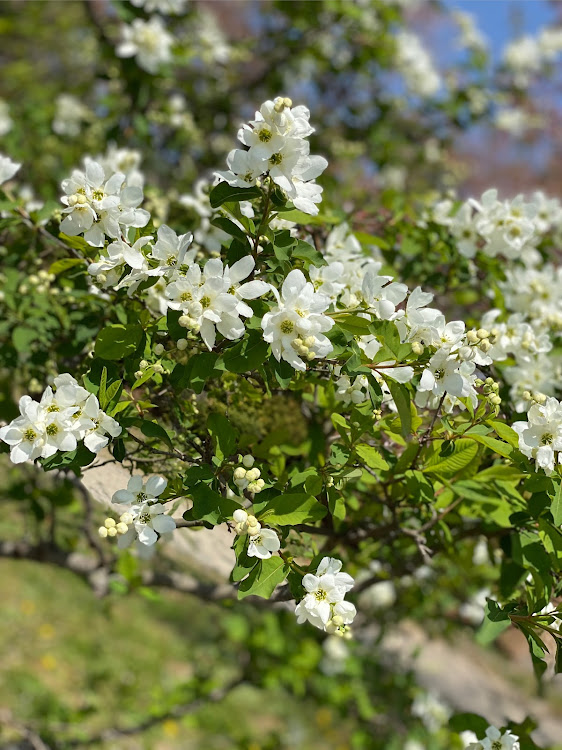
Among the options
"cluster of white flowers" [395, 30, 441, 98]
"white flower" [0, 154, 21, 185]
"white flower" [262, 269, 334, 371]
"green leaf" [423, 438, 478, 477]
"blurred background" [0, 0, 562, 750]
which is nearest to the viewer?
"white flower" [262, 269, 334, 371]

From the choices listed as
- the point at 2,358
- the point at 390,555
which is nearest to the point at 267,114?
the point at 2,358

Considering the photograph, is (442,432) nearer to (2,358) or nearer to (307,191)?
(307,191)

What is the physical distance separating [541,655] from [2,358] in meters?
1.31

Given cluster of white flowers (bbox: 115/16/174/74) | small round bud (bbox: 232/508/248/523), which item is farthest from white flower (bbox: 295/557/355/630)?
cluster of white flowers (bbox: 115/16/174/74)

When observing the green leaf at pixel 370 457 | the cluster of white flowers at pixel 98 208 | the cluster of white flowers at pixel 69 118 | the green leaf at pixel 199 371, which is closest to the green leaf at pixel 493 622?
the green leaf at pixel 370 457

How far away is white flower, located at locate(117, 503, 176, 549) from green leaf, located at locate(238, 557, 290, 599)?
0.15 m

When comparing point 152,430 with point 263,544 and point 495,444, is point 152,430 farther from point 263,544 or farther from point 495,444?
point 495,444

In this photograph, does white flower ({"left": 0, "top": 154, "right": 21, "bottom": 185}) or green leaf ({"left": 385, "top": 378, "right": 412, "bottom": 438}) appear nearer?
green leaf ({"left": 385, "top": 378, "right": 412, "bottom": 438})

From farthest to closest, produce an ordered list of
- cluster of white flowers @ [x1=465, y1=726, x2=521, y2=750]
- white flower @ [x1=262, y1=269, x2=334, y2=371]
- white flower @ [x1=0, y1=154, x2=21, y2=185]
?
white flower @ [x1=0, y1=154, x2=21, y2=185] → cluster of white flowers @ [x1=465, y1=726, x2=521, y2=750] → white flower @ [x1=262, y1=269, x2=334, y2=371]

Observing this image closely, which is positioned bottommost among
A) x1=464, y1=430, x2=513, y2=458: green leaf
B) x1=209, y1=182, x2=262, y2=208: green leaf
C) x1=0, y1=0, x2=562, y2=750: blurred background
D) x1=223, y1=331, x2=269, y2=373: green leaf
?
x1=0, y1=0, x2=562, y2=750: blurred background

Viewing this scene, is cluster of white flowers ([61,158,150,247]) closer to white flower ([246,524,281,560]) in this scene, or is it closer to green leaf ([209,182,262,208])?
green leaf ([209,182,262,208])

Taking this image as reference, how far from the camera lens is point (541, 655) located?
3.68 feet

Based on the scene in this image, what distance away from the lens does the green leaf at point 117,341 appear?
112cm

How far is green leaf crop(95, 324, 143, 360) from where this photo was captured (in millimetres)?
1118
